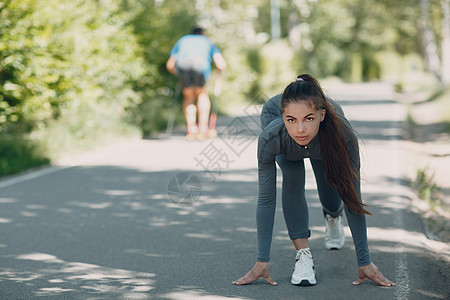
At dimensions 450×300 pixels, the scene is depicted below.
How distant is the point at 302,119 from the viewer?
4301mm

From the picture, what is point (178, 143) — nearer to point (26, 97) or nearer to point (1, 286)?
point (26, 97)

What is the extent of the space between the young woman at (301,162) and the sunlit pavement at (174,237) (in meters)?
0.20

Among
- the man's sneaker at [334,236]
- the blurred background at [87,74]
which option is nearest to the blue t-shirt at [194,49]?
the blurred background at [87,74]

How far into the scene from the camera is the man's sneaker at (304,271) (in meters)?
4.79

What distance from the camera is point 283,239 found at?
6230mm

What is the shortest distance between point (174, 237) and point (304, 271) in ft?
6.08

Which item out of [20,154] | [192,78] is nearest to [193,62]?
[192,78]

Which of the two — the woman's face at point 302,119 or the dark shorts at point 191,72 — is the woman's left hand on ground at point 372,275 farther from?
the dark shorts at point 191,72

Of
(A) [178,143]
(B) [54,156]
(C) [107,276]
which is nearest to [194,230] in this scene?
(C) [107,276]

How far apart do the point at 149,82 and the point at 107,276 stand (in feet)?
40.9

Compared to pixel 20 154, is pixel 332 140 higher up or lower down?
higher up

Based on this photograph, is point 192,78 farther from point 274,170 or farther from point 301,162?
point 274,170

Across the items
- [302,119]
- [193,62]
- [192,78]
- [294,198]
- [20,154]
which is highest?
[193,62]

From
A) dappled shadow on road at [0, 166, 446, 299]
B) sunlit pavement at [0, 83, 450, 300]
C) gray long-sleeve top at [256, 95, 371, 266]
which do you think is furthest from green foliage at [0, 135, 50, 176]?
gray long-sleeve top at [256, 95, 371, 266]
